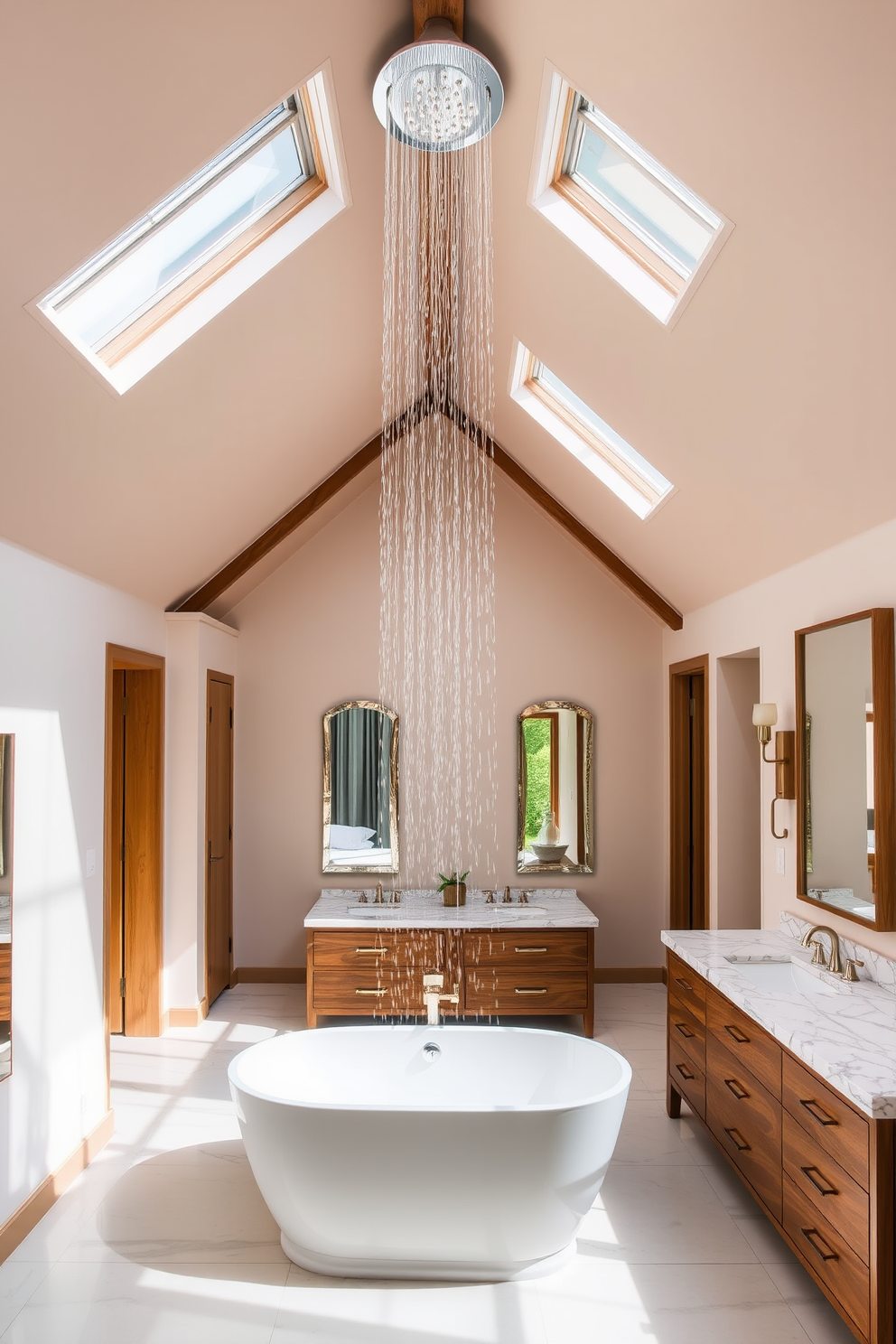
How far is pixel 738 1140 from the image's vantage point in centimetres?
299

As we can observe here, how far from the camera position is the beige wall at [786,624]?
308 cm

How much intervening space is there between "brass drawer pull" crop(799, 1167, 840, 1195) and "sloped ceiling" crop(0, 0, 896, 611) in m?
1.95

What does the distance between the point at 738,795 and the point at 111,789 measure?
3025 mm

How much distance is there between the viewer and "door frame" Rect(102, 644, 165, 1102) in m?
3.89

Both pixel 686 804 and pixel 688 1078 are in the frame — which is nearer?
pixel 688 1078

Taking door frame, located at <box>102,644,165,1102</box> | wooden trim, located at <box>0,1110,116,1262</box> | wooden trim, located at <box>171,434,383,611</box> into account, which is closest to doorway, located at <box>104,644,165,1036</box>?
door frame, located at <box>102,644,165,1102</box>

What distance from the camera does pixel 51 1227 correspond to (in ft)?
10.0

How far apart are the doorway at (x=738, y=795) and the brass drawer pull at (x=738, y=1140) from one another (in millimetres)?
1718

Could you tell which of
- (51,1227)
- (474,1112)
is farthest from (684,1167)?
(51,1227)

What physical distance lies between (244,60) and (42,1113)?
3283 millimetres

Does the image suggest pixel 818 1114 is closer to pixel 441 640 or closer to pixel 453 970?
pixel 453 970

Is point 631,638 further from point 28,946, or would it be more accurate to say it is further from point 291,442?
point 28,946

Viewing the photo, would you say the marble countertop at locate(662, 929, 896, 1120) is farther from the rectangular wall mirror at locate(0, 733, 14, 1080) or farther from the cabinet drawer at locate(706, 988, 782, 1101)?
the rectangular wall mirror at locate(0, 733, 14, 1080)

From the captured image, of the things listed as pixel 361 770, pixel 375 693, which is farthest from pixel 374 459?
pixel 361 770
